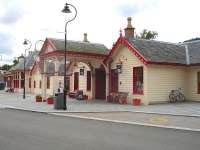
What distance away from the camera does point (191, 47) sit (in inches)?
1232

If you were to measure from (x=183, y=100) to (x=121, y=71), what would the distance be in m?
5.00

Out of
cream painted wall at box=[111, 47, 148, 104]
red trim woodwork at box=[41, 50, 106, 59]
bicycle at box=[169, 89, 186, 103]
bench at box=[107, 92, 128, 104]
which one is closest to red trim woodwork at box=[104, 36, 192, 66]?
cream painted wall at box=[111, 47, 148, 104]

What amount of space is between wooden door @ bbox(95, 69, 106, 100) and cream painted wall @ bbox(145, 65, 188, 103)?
7649 millimetres

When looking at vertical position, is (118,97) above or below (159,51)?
below

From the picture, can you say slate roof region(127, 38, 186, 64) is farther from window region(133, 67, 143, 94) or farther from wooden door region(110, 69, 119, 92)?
wooden door region(110, 69, 119, 92)

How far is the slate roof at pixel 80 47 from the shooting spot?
1193 inches

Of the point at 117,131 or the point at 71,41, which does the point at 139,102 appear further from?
the point at 117,131

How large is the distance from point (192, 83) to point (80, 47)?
9.01m

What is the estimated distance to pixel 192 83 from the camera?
2914cm

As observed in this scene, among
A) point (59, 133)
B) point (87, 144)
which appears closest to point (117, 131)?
point (59, 133)

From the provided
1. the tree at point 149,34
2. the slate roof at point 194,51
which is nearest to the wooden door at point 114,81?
the slate roof at point 194,51

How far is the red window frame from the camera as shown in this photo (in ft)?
91.3

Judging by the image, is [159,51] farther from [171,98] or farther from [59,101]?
[59,101]

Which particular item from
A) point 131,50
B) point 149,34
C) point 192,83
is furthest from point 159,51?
point 149,34
